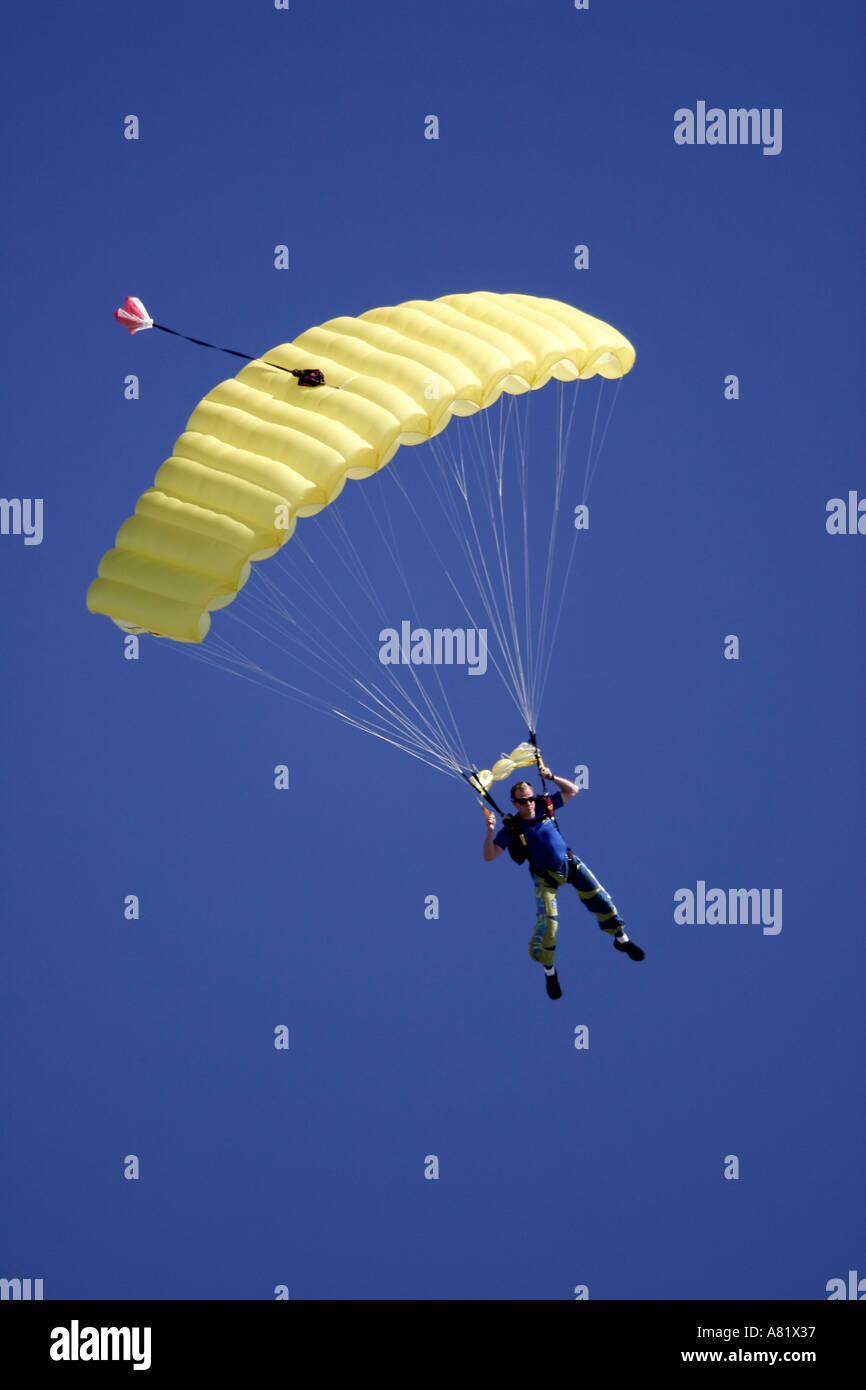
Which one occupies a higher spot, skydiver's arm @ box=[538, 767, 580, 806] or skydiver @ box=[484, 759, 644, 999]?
skydiver's arm @ box=[538, 767, 580, 806]

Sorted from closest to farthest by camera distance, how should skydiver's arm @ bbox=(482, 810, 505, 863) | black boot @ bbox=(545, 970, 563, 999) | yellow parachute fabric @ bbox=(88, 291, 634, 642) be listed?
1. yellow parachute fabric @ bbox=(88, 291, 634, 642)
2. skydiver's arm @ bbox=(482, 810, 505, 863)
3. black boot @ bbox=(545, 970, 563, 999)

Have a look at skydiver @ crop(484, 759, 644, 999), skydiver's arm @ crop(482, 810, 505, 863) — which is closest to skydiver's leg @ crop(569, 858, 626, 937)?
skydiver @ crop(484, 759, 644, 999)

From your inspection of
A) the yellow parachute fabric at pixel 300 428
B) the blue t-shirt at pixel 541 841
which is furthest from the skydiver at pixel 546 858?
the yellow parachute fabric at pixel 300 428

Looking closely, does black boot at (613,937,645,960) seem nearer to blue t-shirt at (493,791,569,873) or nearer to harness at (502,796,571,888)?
blue t-shirt at (493,791,569,873)

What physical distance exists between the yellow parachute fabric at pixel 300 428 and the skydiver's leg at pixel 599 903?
3310 millimetres

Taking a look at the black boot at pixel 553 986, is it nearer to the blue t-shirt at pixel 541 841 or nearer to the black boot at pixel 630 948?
the black boot at pixel 630 948

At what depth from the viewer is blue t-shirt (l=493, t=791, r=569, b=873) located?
1916 cm

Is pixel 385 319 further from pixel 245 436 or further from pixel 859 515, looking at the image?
pixel 859 515

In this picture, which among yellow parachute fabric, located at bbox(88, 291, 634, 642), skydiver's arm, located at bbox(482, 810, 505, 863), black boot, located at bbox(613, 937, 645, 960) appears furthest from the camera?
black boot, located at bbox(613, 937, 645, 960)

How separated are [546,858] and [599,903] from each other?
2.45 ft

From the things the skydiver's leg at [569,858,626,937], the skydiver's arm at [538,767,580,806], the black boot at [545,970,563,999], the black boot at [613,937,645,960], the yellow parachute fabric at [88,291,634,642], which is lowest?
the black boot at [545,970,563,999]

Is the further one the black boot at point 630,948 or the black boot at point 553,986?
the black boot at point 630,948

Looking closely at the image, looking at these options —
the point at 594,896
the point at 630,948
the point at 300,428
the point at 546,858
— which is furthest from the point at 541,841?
the point at 300,428

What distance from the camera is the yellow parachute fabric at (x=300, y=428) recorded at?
60.7 ft
